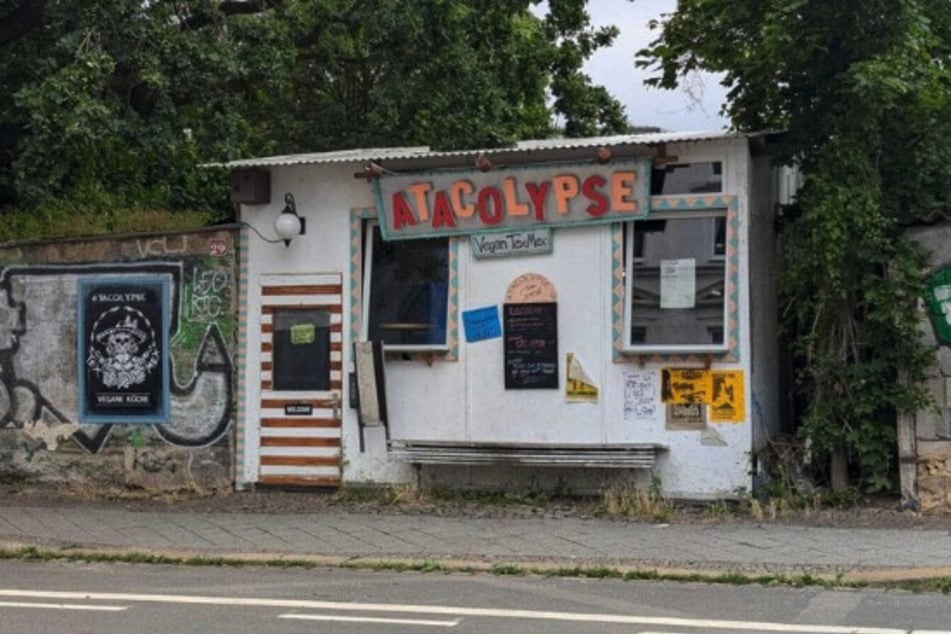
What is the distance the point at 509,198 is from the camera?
12328 mm

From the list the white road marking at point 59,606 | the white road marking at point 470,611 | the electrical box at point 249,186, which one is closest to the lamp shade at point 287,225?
the electrical box at point 249,186

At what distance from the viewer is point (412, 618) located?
7.75 meters

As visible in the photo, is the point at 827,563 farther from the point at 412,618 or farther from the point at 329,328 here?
the point at 329,328

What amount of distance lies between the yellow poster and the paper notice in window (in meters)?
0.77

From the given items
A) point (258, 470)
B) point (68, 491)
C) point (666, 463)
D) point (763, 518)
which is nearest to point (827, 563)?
point (763, 518)

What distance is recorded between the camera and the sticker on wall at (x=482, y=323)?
12406 millimetres

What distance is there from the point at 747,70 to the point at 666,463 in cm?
408

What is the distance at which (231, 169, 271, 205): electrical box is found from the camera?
13055mm

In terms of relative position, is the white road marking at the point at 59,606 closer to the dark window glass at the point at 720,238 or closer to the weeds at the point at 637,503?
the weeds at the point at 637,503

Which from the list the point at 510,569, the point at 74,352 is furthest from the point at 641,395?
the point at 74,352

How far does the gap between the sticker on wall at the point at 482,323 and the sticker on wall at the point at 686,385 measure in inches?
70.4

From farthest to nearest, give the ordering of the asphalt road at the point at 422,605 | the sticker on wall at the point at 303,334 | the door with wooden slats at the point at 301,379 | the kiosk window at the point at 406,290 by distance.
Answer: the sticker on wall at the point at 303,334, the door with wooden slats at the point at 301,379, the kiosk window at the point at 406,290, the asphalt road at the point at 422,605

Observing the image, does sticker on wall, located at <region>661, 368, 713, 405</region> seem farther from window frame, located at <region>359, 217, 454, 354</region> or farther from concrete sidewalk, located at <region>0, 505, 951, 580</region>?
window frame, located at <region>359, 217, 454, 354</region>

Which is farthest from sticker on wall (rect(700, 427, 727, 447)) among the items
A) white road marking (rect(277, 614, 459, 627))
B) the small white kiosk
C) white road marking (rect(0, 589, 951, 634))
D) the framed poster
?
the framed poster
